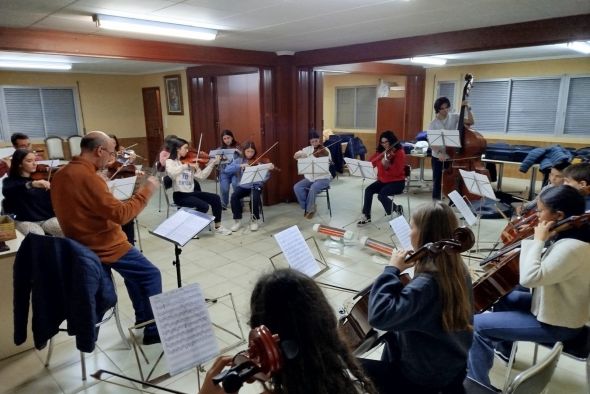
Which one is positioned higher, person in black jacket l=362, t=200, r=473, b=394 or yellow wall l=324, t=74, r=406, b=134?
yellow wall l=324, t=74, r=406, b=134

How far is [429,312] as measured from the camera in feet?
4.25

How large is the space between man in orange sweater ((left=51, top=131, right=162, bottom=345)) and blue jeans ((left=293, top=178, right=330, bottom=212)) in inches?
112

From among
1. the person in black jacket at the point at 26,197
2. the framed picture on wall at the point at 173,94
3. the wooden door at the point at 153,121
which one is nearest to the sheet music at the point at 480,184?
the person in black jacket at the point at 26,197

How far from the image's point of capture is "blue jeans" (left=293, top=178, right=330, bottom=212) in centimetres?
509

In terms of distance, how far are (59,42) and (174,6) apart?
59.4 inches

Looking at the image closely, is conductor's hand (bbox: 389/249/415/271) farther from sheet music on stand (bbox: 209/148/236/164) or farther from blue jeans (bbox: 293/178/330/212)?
sheet music on stand (bbox: 209/148/236/164)

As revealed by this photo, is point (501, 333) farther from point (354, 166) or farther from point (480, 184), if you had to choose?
point (354, 166)

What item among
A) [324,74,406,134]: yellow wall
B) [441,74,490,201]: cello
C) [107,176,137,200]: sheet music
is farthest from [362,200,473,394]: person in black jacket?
[324,74,406,134]: yellow wall

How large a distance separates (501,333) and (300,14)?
2.71 meters

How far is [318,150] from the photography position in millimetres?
5555

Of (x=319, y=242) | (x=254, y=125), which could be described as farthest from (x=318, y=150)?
(x=254, y=125)

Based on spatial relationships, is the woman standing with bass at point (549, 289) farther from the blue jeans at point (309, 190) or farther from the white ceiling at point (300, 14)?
the blue jeans at point (309, 190)

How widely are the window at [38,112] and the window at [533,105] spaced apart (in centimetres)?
802

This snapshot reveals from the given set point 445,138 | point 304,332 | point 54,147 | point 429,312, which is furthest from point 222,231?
point 54,147
